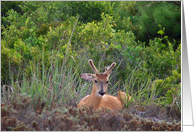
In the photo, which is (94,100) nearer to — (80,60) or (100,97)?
(100,97)

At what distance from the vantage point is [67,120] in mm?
5090

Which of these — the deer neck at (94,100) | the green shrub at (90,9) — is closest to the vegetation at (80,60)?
the green shrub at (90,9)

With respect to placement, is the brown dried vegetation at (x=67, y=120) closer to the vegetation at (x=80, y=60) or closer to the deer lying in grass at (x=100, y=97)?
the vegetation at (x=80, y=60)

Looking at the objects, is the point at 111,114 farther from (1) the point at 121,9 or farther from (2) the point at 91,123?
(1) the point at 121,9

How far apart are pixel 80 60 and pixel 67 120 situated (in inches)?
123

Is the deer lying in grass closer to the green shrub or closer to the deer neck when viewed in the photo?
the deer neck

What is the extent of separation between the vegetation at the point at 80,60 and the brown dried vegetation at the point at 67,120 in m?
0.01

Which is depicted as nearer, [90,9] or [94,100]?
[94,100]

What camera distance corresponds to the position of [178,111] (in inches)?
259

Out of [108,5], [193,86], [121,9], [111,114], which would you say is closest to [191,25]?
[193,86]

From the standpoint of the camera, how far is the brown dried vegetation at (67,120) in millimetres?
4883

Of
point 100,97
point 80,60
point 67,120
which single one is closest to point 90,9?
point 80,60

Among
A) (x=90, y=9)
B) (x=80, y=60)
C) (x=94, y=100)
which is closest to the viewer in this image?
(x=94, y=100)

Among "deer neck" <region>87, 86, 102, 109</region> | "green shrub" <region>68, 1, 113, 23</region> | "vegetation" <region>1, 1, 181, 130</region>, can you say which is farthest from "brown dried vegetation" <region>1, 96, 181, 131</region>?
"green shrub" <region>68, 1, 113, 23</region>
